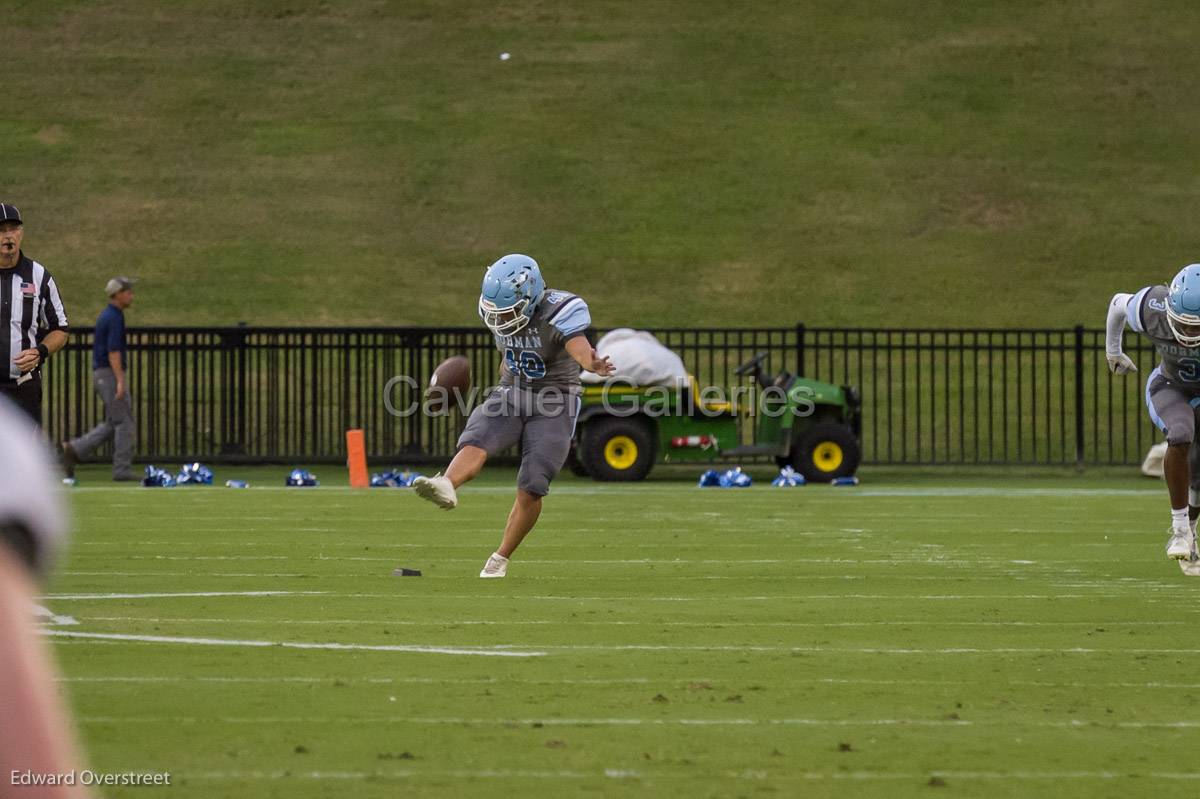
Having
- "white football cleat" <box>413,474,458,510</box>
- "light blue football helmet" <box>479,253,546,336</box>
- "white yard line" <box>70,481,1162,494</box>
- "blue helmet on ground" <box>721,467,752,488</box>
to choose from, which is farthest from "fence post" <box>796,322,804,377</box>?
"white football cleat" <box>413,474,458,510</box>

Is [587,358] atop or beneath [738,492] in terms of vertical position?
atop

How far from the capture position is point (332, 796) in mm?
4863

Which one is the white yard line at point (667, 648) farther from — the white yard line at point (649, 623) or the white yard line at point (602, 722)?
the white yard line at point (602, 722)

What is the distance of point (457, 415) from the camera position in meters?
27.8

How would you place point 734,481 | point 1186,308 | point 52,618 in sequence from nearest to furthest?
point 52,618, point 1186,308, point 734,481

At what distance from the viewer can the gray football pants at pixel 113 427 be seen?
20.8m

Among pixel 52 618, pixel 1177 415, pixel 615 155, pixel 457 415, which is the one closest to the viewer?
pixel 52 618

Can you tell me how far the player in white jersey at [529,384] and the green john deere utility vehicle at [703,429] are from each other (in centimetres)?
1053

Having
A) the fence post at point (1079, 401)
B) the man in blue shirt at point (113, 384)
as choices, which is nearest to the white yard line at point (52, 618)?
the man in blue shirt at point (113, 384)

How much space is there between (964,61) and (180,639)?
43500mm

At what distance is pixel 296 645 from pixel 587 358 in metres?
2.88

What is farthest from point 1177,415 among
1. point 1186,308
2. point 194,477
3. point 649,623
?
point 194,477

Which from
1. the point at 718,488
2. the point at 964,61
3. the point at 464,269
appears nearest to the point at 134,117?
the point at 464,269

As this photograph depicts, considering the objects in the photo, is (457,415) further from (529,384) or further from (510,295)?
(510,295)
